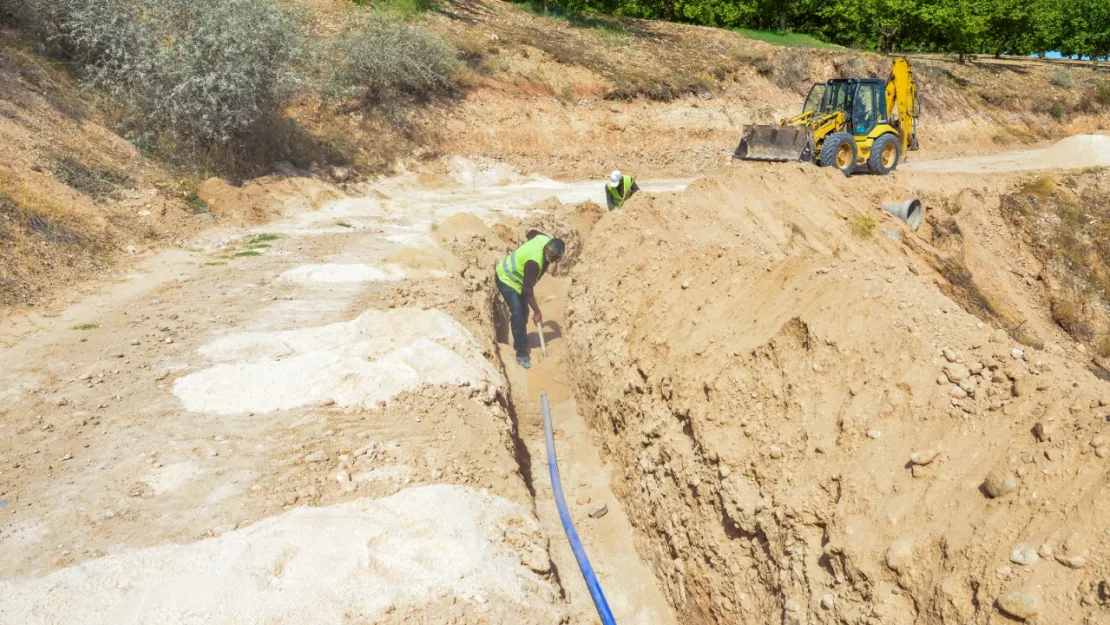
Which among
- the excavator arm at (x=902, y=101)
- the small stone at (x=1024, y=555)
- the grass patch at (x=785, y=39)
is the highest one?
the grass patch at (x=785, y=39)

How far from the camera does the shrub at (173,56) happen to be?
13.2m

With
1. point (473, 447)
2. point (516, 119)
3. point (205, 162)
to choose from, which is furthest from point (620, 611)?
point (516, 119)

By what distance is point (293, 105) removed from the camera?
17.2 meters

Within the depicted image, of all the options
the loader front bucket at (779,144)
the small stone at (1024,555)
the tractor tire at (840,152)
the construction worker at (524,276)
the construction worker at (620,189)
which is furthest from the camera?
the loader front bucket at (779,144)

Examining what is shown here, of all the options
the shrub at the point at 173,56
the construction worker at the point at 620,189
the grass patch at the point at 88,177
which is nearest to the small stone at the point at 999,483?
the construction worker at the point at 620,189

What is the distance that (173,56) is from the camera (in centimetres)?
1316

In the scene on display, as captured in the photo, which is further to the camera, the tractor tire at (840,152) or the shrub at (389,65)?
the shrub at (389,65)

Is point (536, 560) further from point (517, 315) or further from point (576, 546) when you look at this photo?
point (517, 315)

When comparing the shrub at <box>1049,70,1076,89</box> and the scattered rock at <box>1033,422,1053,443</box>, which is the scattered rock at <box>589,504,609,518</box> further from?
the shrub at <box>1049,70,1076,89</box>

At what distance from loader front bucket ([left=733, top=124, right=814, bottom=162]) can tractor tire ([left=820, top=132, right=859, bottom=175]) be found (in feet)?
1.10

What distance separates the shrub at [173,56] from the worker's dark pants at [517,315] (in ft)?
25.6

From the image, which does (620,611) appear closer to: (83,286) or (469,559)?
(469,559)

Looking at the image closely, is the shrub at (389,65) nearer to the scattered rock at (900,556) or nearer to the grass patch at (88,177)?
the grass patch at (88,177)

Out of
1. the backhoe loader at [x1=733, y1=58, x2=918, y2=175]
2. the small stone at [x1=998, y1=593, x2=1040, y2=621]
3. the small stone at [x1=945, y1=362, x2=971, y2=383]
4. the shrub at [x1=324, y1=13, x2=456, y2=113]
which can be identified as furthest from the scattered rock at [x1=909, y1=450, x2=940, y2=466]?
the shrub at [x1=324, y1=13, x2=456, y2=113]
